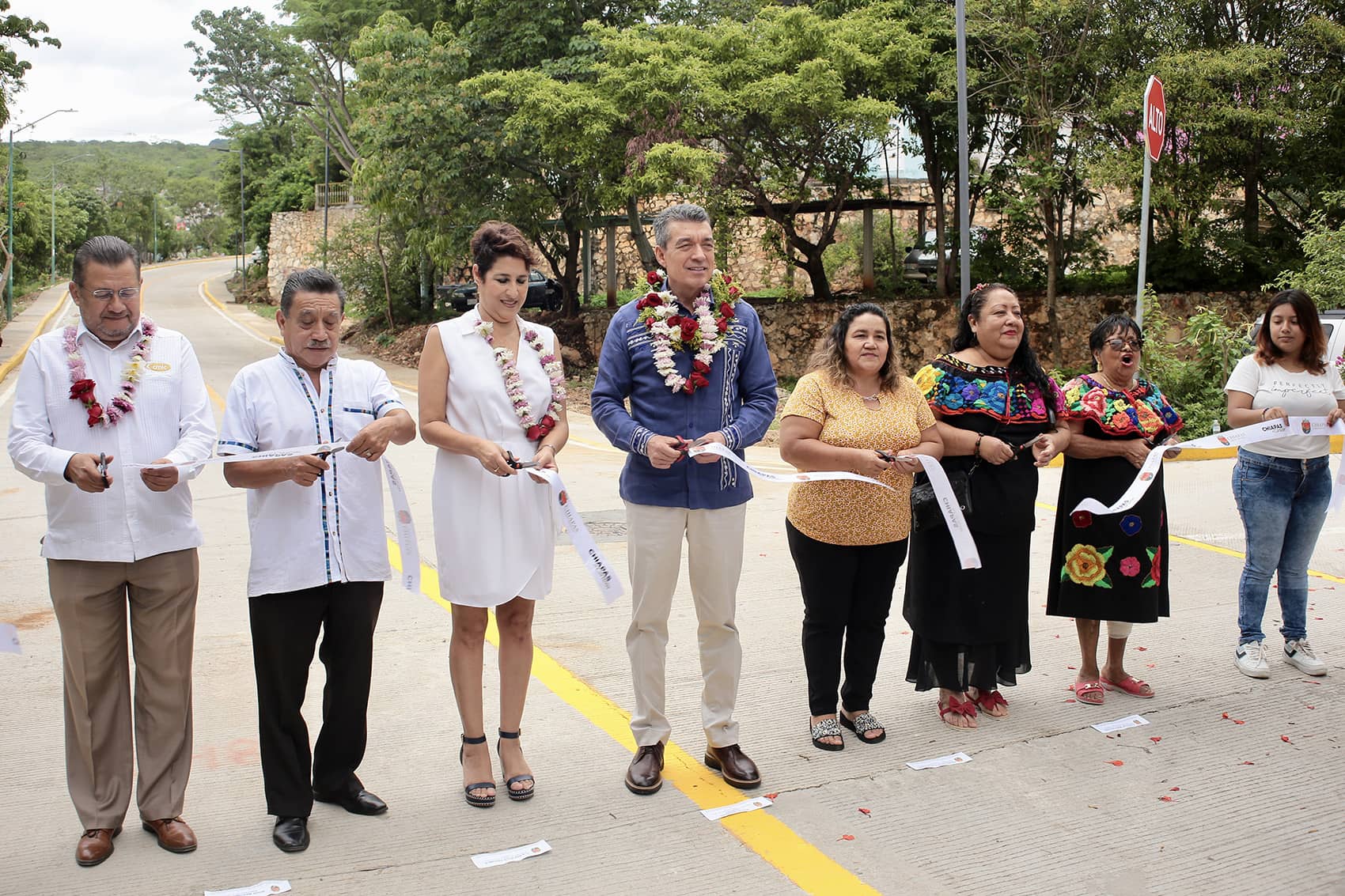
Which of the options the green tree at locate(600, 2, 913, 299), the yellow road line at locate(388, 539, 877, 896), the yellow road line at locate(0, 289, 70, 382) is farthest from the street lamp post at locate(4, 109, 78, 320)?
the yellow road line at locate(388, 539, 877, 896)

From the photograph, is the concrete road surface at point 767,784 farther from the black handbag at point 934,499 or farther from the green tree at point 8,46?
the green tree at point 8,46

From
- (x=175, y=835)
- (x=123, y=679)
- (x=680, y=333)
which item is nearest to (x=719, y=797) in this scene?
(x=680, y=333)

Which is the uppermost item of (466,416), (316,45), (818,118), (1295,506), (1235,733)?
(316,45)

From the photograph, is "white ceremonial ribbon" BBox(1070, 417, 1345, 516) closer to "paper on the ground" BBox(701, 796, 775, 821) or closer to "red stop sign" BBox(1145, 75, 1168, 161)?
"paper on the ground" BBox(701, 796, 775, 821)

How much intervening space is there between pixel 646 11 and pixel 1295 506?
20.2 meters

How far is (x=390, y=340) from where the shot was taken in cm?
2970

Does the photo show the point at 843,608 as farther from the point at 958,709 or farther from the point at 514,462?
the point at 514,462

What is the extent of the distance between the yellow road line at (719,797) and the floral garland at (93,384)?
228 cm

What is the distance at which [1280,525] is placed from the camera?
17.7 ft

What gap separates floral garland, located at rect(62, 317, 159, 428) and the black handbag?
9.75ft

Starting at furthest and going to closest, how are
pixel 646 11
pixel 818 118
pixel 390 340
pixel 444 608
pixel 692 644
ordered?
pixel 390 340, pixel 646 11, pixel 818 118, pixel 444 608, pixel 692 644

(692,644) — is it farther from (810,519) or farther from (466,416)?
(466,416)

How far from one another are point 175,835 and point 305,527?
3.53 ft

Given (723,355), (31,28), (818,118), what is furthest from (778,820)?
(31,28)
